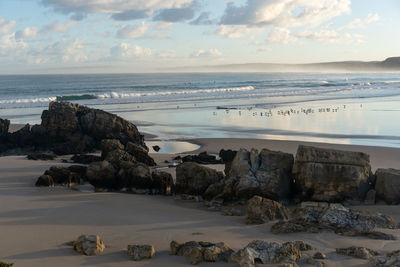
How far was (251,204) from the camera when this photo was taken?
8.41m

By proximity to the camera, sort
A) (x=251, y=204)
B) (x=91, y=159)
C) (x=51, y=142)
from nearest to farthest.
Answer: (x=251, y=204) < (x=91, y=159) < (x=51, y=142)

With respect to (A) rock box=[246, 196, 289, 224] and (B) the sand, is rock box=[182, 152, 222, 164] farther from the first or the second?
(A) rock box=[246, 196, 289, 224]

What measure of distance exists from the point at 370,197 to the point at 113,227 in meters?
5.22

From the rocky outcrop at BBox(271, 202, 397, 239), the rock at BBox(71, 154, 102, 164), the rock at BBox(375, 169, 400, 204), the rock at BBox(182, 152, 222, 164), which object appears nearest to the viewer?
the rocky outcrop at BBox(271, 202, 397, 239)

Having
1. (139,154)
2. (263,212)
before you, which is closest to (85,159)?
(139,154)

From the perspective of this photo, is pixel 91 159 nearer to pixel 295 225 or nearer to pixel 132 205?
pixel 132 205

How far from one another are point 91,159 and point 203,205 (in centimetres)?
603

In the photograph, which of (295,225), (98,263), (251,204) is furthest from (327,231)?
(98,263)

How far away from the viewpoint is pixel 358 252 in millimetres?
6352

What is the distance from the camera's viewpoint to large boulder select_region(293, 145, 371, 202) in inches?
384

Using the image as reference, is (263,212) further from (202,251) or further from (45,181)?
(45,181)

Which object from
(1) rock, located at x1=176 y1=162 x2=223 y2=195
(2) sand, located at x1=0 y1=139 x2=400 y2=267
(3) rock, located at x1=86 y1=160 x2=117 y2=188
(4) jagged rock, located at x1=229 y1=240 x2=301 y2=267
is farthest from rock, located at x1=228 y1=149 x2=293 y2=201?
(4) jagged rock, located at x1=229 y1=240 x2=301 y2=267

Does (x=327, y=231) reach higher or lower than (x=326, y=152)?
lower

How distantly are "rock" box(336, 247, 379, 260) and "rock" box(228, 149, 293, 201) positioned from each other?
340 cm
